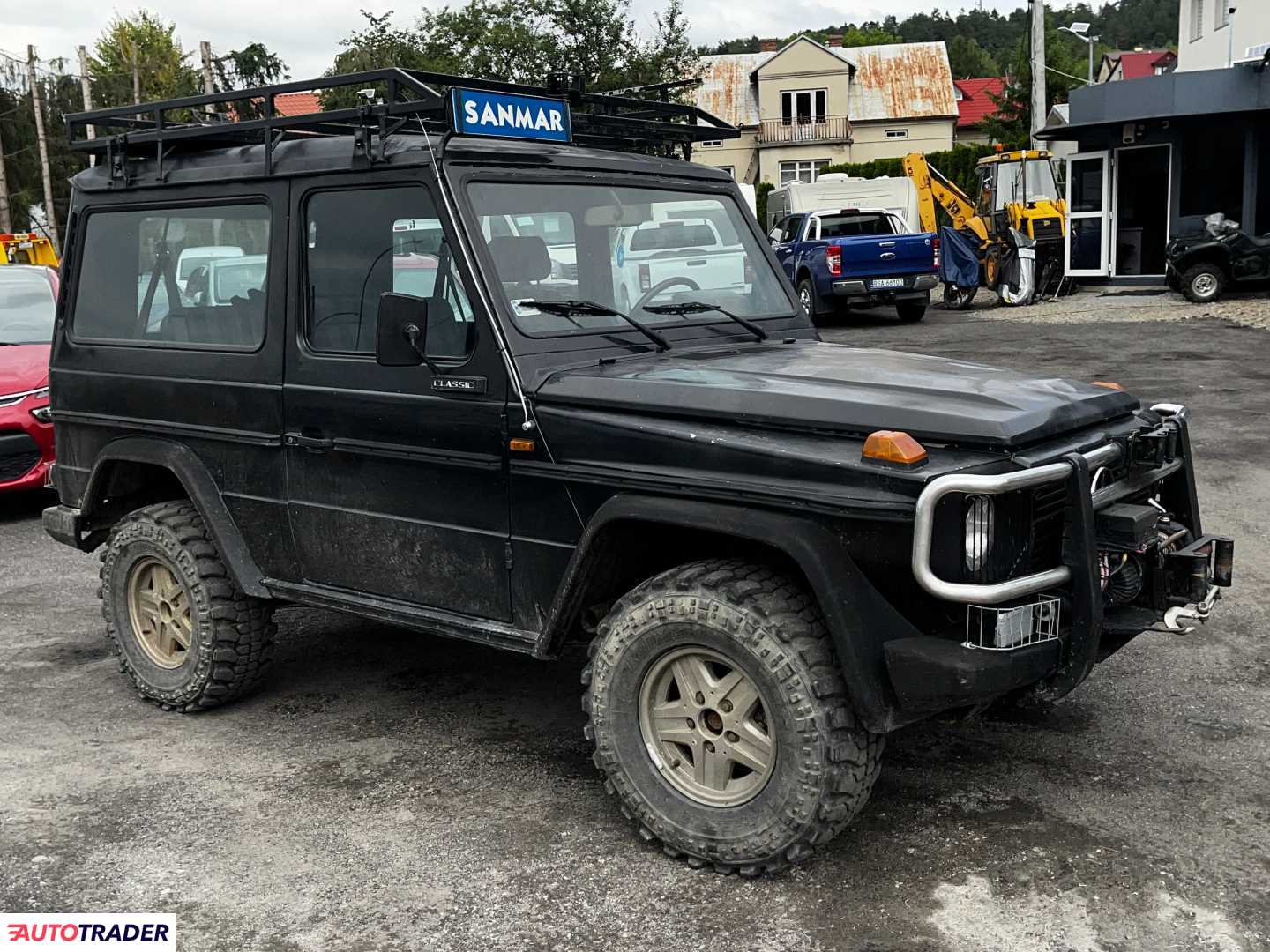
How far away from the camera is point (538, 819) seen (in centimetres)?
404

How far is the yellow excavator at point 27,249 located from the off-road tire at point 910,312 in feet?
42.4

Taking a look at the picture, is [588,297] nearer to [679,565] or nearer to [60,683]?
[679,565]

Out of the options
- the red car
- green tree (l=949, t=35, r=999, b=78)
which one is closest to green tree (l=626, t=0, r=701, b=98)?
the red car

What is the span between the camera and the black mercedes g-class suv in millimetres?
3389

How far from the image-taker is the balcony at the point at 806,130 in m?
56.1

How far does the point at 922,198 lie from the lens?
24609 mm

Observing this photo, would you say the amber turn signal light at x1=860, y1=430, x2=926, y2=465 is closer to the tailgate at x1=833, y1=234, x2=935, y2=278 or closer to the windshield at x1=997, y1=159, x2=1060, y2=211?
the tailgate at x1=833, y1=234, x2=935, y2=278

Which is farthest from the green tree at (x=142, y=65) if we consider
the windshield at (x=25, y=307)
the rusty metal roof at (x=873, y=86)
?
the windshield at (x=25, y=307)

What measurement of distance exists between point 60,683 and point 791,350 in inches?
131

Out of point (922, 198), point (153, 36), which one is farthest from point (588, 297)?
point (153, 36)

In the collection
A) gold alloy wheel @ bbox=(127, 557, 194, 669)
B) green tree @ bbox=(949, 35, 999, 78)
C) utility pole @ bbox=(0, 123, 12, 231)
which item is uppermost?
green tree @ bbox=(949, 35, 999, 78)

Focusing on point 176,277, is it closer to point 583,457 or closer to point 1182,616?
point 583,457

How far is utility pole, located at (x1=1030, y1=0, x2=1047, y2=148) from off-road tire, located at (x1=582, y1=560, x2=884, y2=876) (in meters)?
24.3

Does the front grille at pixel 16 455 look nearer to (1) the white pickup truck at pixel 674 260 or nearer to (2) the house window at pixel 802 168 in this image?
(1) the white pickup truck at pixel 674 260
